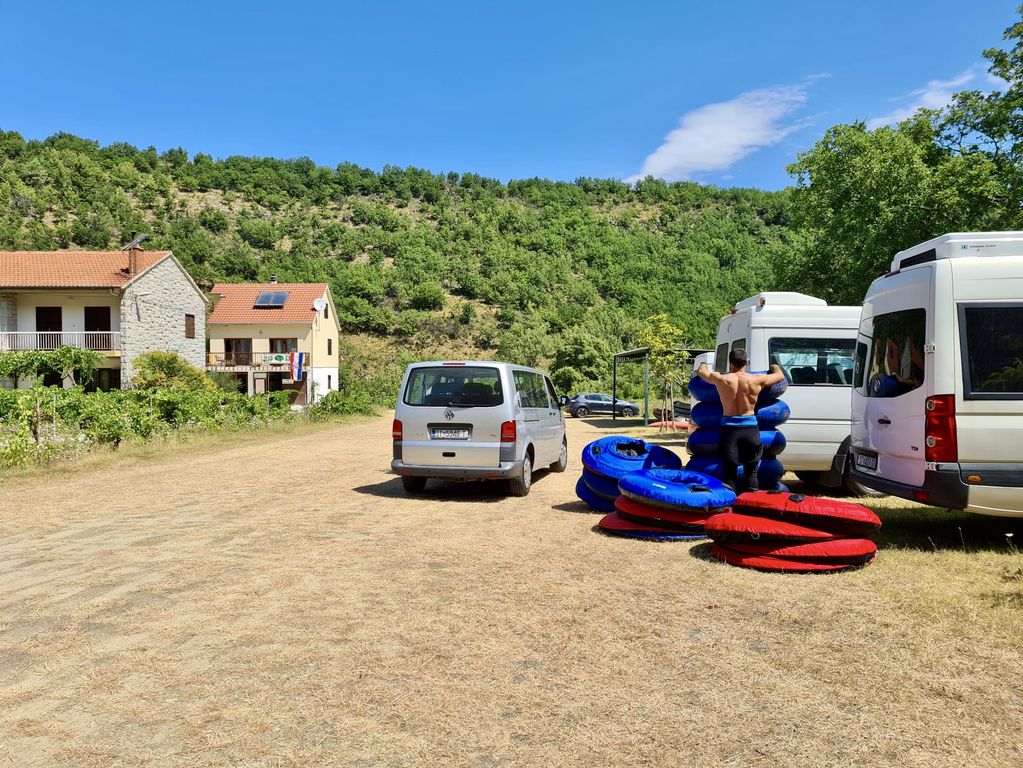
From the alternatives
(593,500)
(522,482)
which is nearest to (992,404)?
(593,500)

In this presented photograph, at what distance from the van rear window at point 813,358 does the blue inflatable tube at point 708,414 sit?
2412mm

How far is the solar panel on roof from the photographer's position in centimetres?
4603

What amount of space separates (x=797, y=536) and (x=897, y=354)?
2.16 metres

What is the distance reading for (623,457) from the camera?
8656 millimetres

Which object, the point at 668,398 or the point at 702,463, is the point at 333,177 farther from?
the point at 702,463

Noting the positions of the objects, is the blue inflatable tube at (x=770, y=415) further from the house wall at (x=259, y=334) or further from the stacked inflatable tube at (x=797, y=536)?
the house wall at (x=259, y=334)

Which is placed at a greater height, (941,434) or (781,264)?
(781,264)

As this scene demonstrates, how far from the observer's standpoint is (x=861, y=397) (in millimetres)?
7457

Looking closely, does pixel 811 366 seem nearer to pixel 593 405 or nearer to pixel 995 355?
pixel 995 355

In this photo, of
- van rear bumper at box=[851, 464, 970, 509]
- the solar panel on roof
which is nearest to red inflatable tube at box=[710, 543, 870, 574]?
van rear bumper at box=[851, 464, 970, 509]

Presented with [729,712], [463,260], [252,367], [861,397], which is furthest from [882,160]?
[463,260]

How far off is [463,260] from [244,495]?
238 ft

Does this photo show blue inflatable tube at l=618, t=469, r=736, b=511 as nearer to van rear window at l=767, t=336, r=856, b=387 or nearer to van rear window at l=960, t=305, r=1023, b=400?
van rear window at l=960, t=305, r=1023, b=400

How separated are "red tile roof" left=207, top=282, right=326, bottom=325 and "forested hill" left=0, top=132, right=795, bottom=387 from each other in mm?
16307
